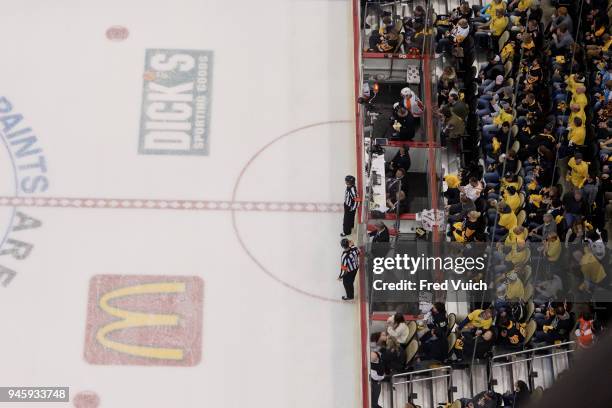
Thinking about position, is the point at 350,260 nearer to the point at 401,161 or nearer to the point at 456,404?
the point at 401,161

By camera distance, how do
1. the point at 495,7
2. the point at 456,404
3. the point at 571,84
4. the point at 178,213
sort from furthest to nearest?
1. the point at 495,7
2. the point at 571,84
3. the point at 178,213
4. the point at 456,404

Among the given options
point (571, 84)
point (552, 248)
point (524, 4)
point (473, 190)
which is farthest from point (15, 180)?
point (524, 4)

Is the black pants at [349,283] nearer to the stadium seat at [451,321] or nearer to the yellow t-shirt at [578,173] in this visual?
the stadium seat at [451,321]

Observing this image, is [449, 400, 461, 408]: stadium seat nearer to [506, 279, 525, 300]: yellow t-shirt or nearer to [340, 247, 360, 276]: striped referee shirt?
[506, 279, 525, 300]: yellow t-shirt

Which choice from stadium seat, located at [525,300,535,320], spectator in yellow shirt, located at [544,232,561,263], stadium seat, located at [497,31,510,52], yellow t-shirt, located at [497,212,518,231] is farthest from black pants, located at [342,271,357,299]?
stadium seat, located at [497,31,510,52]

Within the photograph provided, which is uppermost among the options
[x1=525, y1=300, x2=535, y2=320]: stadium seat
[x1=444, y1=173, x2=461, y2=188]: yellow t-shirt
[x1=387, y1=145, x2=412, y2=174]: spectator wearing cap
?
[x1=387, y1=145, x2=412, y2=174]: spectator wearing cap

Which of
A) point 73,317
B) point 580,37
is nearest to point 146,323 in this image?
point 73,317
